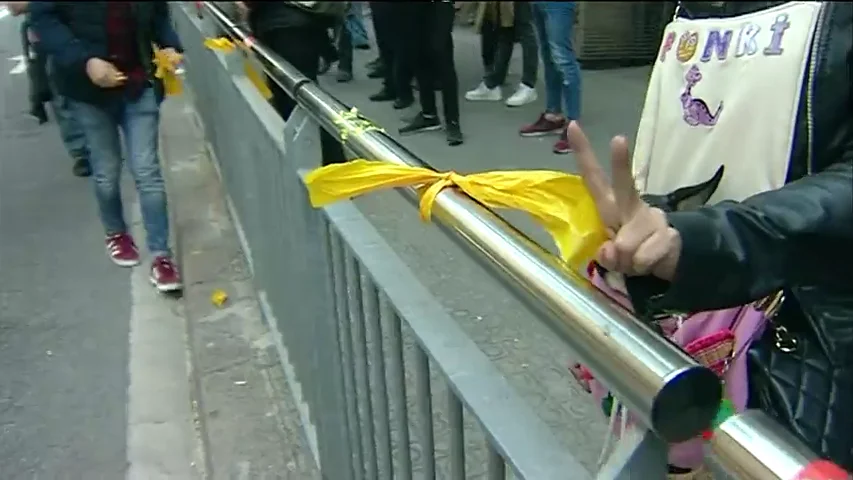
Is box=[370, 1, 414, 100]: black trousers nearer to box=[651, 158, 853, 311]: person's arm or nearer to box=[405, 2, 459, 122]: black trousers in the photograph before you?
box=[405, 2, 459, 122]: black trousers

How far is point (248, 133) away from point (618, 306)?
7.73 ft

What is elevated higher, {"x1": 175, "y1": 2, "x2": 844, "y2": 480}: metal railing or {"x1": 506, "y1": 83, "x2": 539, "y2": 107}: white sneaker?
{"x1": 175, "y1": 2, "x2": 844, "y2": 480}: metal railing

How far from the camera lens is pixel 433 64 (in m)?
5.68

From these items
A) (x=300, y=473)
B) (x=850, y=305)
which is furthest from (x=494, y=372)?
(x=300, y=473)

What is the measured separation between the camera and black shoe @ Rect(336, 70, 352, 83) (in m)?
6.31

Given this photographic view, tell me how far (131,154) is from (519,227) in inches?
129

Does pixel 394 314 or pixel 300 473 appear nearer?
pixel 394 314

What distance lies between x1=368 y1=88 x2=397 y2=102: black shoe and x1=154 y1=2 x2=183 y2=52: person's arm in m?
2.56

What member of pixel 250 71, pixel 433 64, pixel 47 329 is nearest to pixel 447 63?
pixel 433 64

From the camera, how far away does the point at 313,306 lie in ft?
7.15

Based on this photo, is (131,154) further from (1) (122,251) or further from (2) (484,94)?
(2) (484,94)

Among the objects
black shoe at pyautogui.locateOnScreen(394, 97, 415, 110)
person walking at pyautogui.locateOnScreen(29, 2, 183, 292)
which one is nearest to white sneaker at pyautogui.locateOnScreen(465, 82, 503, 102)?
black shoe at pyautogui.locateOnScreen(394, 97, 415, 110)

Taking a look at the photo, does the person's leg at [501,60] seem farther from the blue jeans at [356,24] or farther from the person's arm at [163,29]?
the person's arm at [163,29]

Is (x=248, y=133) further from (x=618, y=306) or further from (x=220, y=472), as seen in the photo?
(x=618, y=306)
